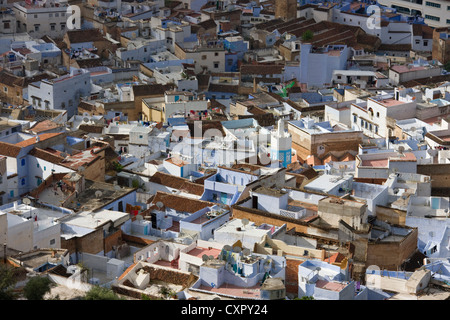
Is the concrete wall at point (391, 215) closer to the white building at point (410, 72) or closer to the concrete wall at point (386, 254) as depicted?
the concrete wall at point (386, 254)

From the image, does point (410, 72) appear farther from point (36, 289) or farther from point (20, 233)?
point (36, 289)

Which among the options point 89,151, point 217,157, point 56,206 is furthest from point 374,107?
point 56,206

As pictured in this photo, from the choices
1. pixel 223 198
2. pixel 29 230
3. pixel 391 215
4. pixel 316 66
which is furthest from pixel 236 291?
pixel 316 66

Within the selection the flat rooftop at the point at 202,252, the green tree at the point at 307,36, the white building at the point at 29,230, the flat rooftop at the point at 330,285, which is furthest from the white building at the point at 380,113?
the white building at the point at 29,230

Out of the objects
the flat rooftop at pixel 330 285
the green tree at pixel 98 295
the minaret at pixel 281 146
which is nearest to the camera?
the green tree at pixel 98 295

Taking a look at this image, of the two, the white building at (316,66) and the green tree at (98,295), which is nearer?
the green tree at (98,295)

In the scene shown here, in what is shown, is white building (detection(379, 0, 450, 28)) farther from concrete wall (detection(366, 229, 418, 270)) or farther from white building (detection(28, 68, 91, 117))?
concrete wall (detection(366, 229, 418, 270))

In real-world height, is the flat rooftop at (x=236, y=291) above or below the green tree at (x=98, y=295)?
below

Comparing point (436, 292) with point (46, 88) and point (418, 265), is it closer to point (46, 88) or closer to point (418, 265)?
point (418, 265)
